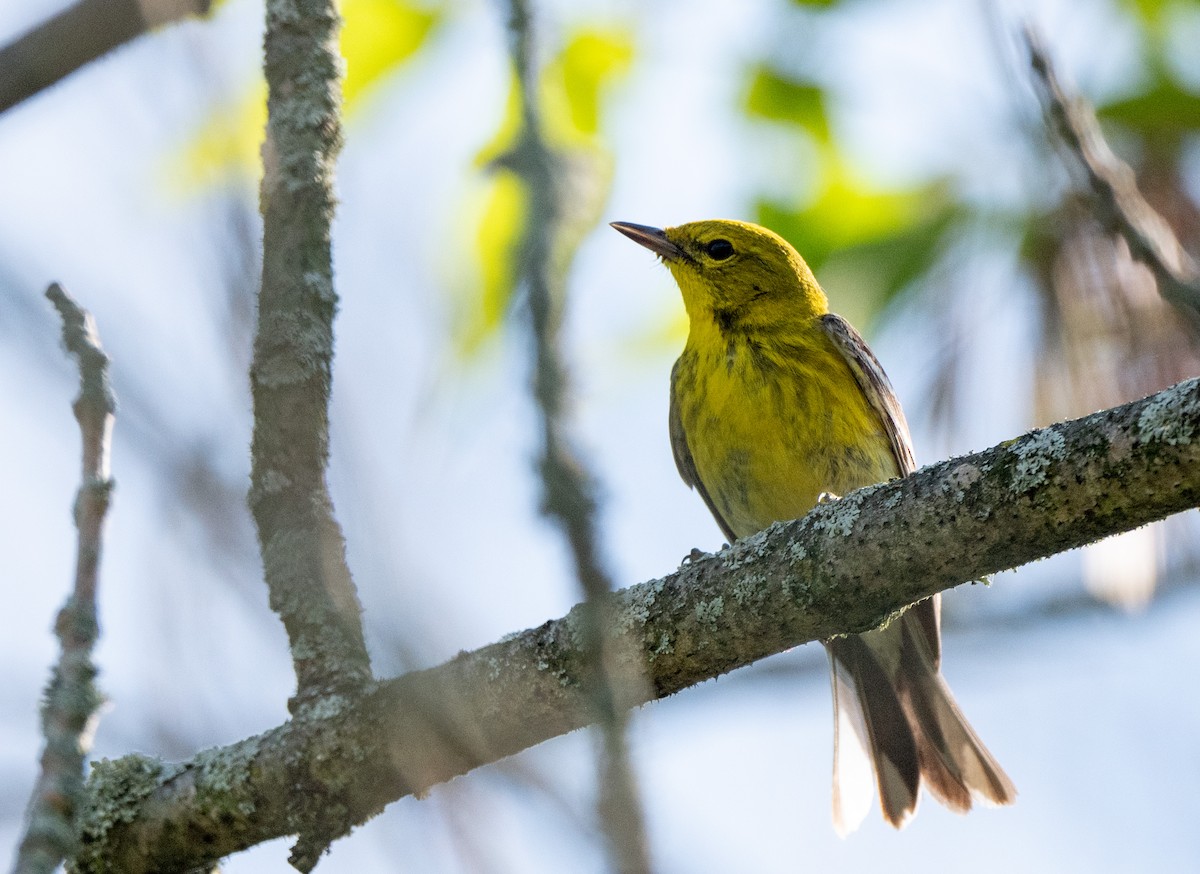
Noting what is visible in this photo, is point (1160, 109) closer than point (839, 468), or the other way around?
point (1160, 109)

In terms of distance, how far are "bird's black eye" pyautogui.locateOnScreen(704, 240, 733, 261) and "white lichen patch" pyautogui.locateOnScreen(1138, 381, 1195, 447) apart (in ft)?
13.1

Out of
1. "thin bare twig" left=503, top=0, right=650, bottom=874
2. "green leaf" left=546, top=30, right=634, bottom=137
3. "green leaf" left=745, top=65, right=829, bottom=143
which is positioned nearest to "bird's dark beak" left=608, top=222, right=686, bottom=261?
"green leaf" left=745, top=65, right=829, bottom=143

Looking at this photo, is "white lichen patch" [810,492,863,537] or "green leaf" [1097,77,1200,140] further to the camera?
"green leaf" [1097,77,1200,140]

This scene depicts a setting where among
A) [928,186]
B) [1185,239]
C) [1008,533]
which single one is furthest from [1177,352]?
[1008,533]

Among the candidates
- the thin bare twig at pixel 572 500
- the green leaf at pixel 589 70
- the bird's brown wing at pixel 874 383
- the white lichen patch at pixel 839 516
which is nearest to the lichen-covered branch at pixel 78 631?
the thin bare twig at pixel 572 500

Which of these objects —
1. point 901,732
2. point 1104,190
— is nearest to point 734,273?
point 901,732

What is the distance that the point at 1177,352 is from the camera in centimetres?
534

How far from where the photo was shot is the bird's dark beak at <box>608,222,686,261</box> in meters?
6.73

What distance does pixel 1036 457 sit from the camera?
290cm

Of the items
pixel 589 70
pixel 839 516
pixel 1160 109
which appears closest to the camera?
pixel 839 516

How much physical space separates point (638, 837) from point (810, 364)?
15.4ft

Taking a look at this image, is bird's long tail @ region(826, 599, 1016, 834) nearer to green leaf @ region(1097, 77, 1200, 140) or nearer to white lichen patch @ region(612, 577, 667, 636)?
green leaf @ region(1097, 77, 1200, 140)

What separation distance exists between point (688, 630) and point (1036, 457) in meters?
0.97

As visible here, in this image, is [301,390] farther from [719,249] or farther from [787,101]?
[719,249]
